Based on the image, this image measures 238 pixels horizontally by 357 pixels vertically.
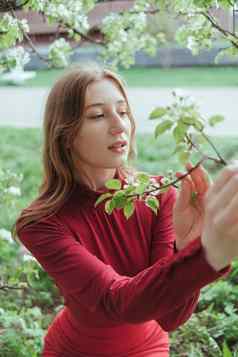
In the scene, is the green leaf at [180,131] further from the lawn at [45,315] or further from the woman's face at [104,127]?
the lawn at [45,315]

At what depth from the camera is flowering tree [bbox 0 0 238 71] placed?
5.22ft

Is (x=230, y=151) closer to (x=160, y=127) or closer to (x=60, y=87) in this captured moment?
(x=60, y=87)

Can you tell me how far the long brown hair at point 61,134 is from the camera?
1.34 metres

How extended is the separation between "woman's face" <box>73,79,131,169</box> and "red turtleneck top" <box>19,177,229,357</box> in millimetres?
143

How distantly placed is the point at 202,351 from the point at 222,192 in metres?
1.72

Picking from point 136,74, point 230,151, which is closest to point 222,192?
point 230,151

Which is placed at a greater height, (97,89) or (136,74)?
(97,89)

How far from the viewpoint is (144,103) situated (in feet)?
15.8

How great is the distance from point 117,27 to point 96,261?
1.45 meters

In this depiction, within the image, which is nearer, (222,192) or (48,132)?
(222,192)

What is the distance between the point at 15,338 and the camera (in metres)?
2.28

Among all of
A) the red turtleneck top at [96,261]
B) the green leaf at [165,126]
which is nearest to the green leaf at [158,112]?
the green leaf at [165,126]

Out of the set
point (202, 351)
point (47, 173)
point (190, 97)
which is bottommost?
point (202, 351)

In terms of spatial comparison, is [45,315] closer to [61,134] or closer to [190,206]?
[61,134]
